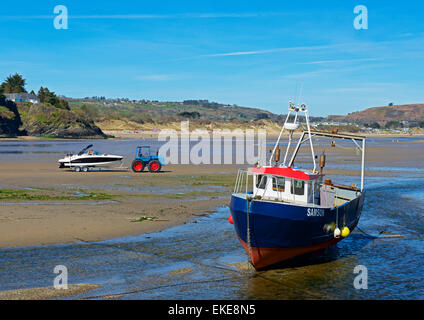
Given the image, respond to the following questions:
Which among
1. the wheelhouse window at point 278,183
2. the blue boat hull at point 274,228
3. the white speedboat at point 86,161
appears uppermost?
the wheelhouse window at point 278,183

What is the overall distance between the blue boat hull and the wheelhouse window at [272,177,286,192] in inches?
62.0

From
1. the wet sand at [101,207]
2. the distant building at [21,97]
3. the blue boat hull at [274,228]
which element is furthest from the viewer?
the distant building at [21,97]

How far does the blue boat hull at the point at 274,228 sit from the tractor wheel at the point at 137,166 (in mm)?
25914

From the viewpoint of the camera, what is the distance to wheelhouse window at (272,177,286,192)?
16.1 metres

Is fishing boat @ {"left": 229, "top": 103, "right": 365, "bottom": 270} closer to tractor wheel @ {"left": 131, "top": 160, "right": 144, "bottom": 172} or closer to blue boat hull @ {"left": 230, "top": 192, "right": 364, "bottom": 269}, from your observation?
blue boat hull @ {"left": 230, "top": 192, "right": 364, "bottom": 269}

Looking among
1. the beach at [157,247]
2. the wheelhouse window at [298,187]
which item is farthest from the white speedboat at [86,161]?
the wheelhouse window at [298,187]

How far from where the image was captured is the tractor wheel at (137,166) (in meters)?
39.9

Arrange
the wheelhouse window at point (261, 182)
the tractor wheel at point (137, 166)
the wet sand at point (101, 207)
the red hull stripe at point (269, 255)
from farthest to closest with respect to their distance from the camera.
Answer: the tractor wheel at point (137, 166), the wet sand at point (101, 207), the wheelhouse window at point (261, 182), the red hull stripe at point (269, 255)

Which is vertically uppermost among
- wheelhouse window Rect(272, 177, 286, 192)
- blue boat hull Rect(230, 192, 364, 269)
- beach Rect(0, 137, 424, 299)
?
wheelhouse window Rect(272, 177, 286, 192)

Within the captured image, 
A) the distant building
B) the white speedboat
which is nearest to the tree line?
the distant building

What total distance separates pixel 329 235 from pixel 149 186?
17.2 metres

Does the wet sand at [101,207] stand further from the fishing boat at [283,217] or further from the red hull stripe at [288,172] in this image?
the red hull stripe at [288,172]

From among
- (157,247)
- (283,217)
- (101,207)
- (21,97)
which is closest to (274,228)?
(283,217)
